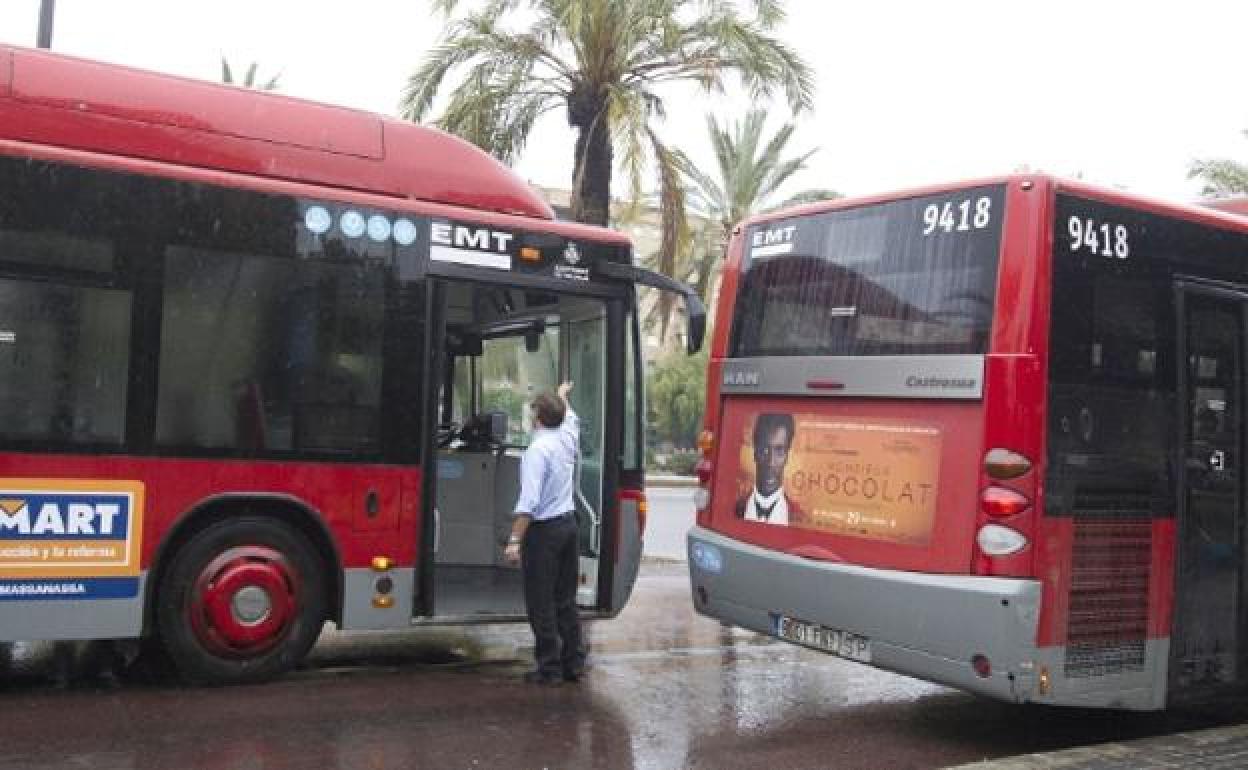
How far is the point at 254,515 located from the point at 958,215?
4355 mm

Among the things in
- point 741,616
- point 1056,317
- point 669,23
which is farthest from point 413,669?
point 669,23

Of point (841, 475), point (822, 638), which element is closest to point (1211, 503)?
point (841, 475)

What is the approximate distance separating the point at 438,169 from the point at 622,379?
1894 mm

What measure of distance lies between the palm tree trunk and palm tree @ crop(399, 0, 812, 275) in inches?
0.5

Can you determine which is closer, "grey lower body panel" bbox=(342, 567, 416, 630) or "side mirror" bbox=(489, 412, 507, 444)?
"grey lower body panel" bbox=(342, 567, 416, 630)

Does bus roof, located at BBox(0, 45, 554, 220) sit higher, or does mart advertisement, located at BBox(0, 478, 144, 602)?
bus roof, located at BBox(0, 45, 554, 220)

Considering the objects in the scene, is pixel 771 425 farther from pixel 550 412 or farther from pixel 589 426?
pixel 589 426

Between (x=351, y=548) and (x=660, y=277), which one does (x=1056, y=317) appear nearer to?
(x=660, y=277)

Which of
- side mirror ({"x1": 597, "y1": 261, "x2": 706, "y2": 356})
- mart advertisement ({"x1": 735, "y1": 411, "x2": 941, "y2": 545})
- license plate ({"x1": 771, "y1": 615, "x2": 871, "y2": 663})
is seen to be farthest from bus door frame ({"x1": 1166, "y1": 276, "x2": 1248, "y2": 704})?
side mirror ({"x1": 597, "y1": 261, "x2": 706, "y2": 356})

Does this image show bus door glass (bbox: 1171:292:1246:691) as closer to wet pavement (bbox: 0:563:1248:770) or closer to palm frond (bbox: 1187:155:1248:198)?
wet pavement (bbox: 0:563:1248:770)

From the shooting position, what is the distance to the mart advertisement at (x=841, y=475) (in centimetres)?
634

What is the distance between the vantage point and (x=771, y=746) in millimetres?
6406

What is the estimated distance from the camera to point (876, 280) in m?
6.85

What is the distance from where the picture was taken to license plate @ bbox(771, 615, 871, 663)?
652 cm
